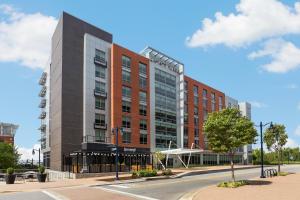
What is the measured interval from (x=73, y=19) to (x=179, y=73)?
30203 millimetres

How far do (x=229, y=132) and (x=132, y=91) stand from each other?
130ft

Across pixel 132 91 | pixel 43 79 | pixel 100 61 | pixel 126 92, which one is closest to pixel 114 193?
pixel 100 61

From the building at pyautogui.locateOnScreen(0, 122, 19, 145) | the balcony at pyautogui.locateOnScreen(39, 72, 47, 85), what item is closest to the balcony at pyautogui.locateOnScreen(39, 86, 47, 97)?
the balcony at pyautogui.locateOnScreen(39, 72, 47, 85)

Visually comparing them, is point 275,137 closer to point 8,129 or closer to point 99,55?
point 99,55

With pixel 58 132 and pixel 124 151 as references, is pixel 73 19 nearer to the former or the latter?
pixel 58 132

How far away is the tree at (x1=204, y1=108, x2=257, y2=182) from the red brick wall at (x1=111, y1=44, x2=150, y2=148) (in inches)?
1346

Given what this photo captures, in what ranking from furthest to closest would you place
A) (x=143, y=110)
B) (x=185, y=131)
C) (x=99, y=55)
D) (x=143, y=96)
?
(x=185, y=131) < (x=143, y=96) < (x=143, y=110) < (x=99, y=55)

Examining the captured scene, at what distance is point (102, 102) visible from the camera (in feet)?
214

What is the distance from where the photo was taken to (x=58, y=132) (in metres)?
62.2

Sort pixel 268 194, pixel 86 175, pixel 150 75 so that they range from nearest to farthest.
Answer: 1. pixel 268 194
2. pixel 86 175
3. pixel 150 75

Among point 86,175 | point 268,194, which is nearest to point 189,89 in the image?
point 86,175

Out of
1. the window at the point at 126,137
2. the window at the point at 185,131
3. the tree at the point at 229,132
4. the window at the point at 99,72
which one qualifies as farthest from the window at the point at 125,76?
the tree at the point at 229,132

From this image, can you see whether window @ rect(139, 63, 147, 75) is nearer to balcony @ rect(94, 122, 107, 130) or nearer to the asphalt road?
balcony @ rect(94, 122, 107, 130)

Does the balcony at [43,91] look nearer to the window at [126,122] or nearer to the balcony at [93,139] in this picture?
the window at [126,122]
